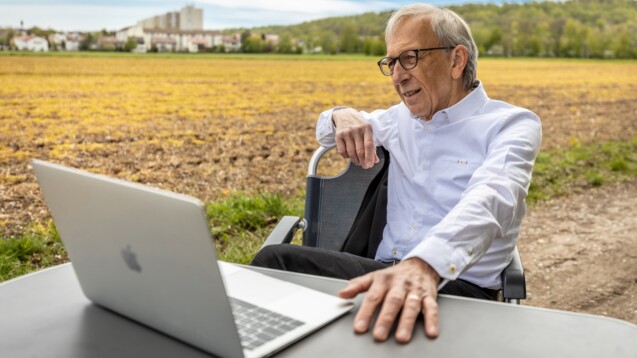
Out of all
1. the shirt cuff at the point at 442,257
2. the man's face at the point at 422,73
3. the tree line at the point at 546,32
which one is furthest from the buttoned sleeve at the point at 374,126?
the tree line at the point at 546,32

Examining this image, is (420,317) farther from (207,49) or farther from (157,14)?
(207,49)

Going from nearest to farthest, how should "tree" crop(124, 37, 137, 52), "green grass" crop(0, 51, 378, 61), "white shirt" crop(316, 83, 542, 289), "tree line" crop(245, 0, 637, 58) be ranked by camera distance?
"white shirt" crop(316, 83, 542, 289)
"green grass" crop(0, 51, 378, 61)
"tree" crop(124, 37, 137, 52)
"tree line" crop(245, 0, 637, 58)

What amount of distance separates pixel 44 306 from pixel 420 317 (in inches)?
30.3

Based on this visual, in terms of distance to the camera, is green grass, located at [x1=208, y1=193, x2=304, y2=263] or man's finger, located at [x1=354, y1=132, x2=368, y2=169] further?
green grass, located at [x1=208, y1=193, x2=304, y2=263]

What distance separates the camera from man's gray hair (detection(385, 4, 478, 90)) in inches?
91.0

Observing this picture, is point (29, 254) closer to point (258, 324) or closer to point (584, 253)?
point (258, 324)

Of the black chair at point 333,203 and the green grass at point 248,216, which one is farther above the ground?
the black chair at point 333,203

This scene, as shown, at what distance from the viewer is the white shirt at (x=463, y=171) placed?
1789 mm

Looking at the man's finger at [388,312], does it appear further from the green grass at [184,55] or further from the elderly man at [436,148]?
the green grass at [184,55]

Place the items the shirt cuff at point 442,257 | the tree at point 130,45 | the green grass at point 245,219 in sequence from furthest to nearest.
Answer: the tree at point 130,45 → the green grass at point 245,219 → the shirt cuff at point 442,257

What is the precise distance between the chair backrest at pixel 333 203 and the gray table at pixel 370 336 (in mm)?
1234

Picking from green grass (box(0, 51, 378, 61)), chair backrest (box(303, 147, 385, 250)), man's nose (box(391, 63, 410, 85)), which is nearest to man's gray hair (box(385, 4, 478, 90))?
man's nose (box(391, 63, 410, 85))

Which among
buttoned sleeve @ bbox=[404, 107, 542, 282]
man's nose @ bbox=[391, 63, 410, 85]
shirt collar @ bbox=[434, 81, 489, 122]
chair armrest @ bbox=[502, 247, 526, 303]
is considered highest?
man's nose @ bbox=[391, 63, 410, 85]

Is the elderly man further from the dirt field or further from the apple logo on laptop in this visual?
the dirt field
